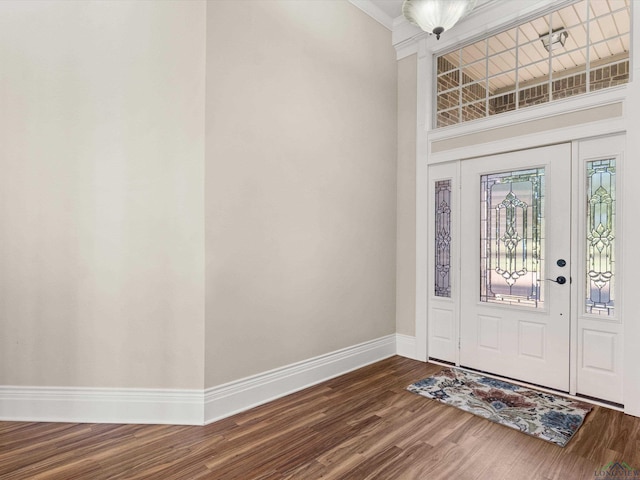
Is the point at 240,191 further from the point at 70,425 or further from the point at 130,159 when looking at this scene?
the point at 70,425

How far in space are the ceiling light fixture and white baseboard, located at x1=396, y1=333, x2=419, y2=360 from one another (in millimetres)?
3099

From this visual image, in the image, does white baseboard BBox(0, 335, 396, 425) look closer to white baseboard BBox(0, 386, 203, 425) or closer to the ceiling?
white baseboard BBox(0, 386, 203, 425)

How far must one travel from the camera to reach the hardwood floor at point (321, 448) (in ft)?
6.57

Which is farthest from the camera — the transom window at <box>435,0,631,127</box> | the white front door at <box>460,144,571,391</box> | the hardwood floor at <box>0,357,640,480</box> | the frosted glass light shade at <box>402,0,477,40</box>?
the white front door at <box>460,144,571,391</box>

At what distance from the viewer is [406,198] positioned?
405 centimetres

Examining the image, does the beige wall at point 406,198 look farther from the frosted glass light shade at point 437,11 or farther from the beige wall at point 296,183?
the frosted glass light shade at point 437,11

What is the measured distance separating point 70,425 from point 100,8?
2.92 m

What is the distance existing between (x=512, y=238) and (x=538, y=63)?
1.62m

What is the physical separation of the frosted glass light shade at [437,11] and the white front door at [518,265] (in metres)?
1.58

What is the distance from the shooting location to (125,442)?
2.26 metres

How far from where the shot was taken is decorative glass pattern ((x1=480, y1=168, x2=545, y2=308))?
3188 mm

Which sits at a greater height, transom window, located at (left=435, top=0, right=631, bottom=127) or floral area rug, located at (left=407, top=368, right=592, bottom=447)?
transom window, located at (left=435, top=0, right=631, bottom=127)

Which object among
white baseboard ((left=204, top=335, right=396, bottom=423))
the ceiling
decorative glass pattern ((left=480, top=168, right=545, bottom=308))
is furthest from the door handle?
the ceiling

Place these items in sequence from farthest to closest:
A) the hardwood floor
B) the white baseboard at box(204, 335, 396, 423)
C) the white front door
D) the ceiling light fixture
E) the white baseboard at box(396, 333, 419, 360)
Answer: the white baseboard at box(396, 333, 419, 360), the ceiling light fixture, the white front door, the white baseboard at box(204, 335, 396, 423), the hardwood floor
